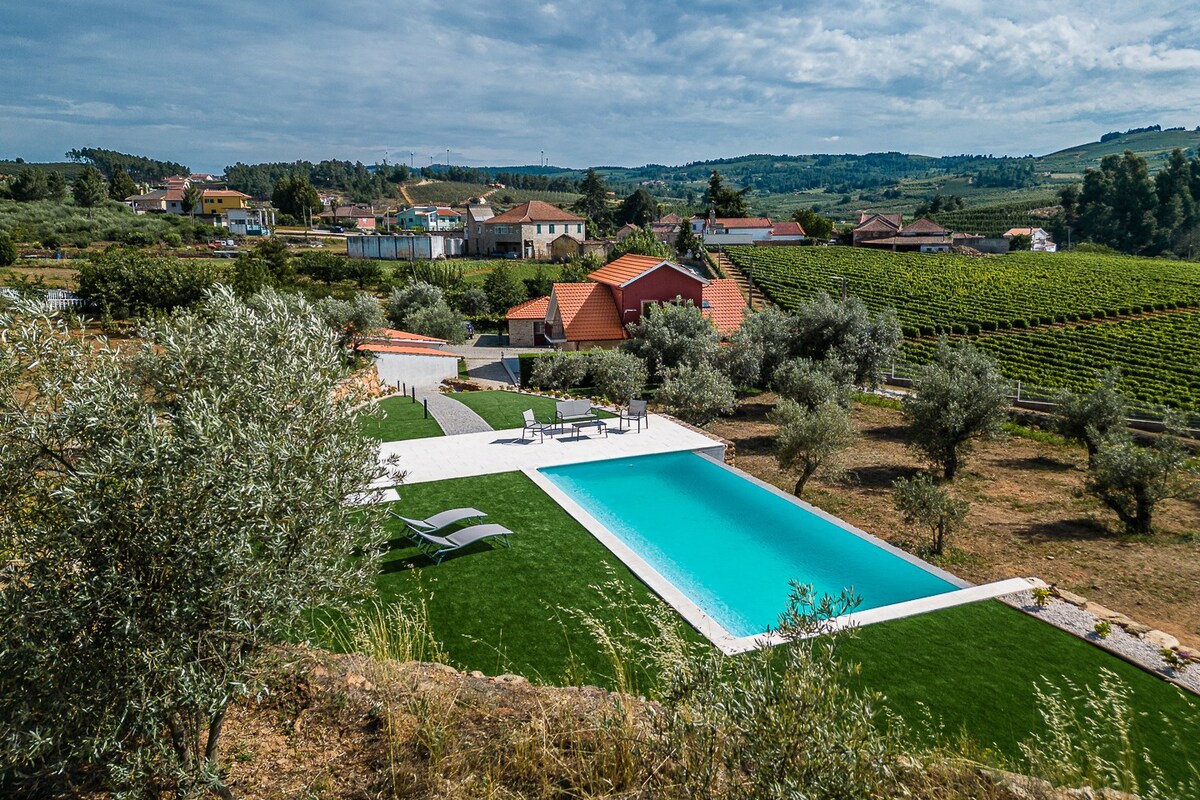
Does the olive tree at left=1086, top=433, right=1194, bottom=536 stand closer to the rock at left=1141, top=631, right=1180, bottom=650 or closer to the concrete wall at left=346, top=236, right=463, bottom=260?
the rock at left=1141, top=631, right=1180, bottom=650

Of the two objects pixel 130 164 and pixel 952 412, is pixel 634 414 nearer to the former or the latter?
pixel 952 412

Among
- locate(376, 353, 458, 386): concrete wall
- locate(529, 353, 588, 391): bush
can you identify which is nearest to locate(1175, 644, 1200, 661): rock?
locate(529, 353, 588, 391): bush

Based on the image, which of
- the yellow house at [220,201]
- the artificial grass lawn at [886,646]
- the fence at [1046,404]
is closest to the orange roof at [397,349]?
the artificial grass lawn at [886,646]

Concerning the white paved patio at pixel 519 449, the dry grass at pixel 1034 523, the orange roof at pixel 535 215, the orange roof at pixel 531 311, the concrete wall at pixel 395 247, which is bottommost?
the dry grass at pixel 1034 523

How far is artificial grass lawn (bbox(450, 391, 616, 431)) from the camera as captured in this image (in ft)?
63.6

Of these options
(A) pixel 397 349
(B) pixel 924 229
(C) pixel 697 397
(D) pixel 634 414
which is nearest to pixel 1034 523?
(C) pixel 697 397

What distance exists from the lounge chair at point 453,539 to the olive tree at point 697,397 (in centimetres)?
1001

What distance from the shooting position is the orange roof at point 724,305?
111 ft

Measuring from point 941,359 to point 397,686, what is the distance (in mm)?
19389

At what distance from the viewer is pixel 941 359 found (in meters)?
21.0

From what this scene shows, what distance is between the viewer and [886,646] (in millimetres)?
8539

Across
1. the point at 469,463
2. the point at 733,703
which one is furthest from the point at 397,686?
the point at 469,463

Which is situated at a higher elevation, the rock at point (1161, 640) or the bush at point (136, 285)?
the bush at point (136, 285)

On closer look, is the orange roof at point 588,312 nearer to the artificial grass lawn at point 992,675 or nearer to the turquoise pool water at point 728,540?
the turquoise pool water at point 728,540
